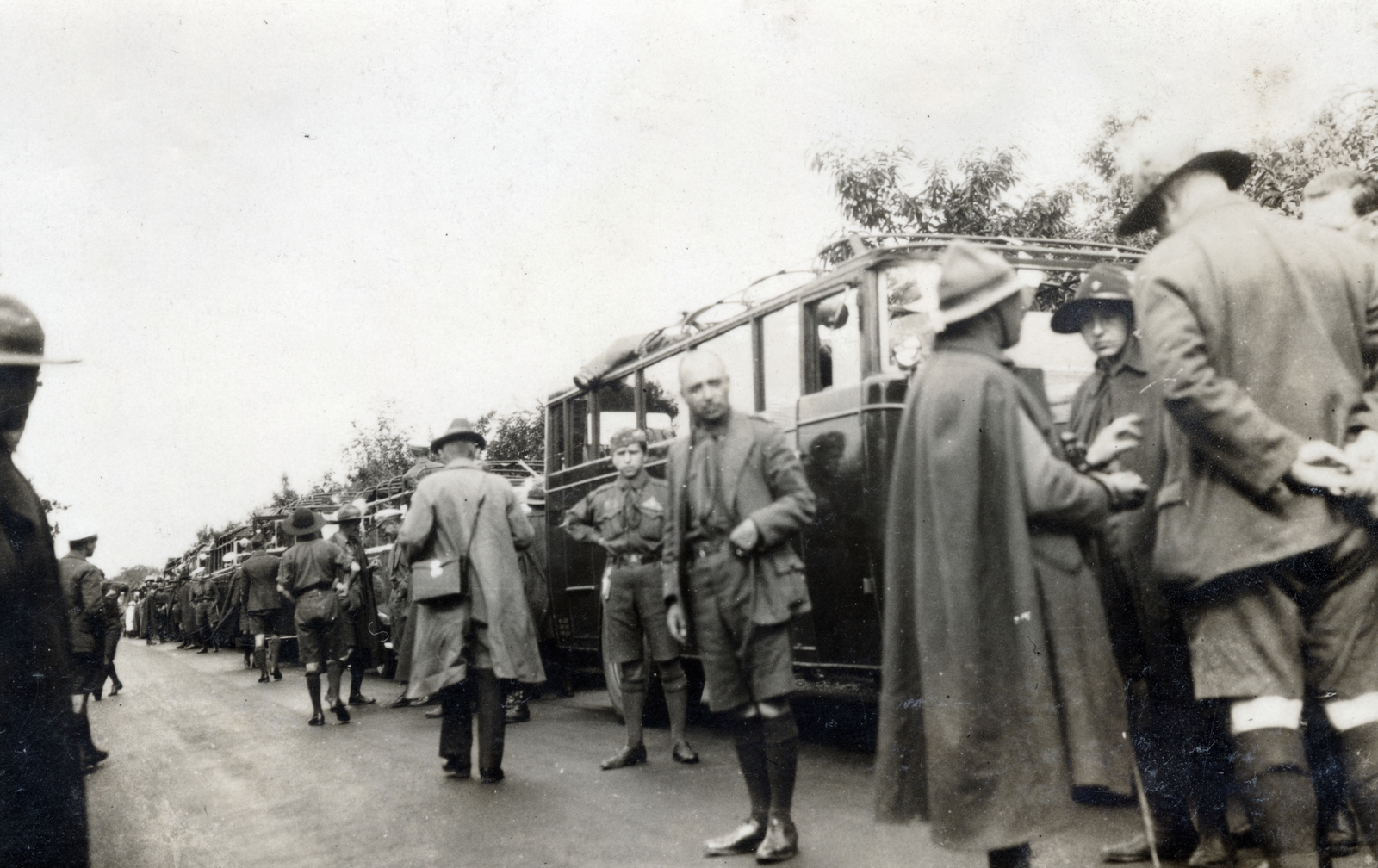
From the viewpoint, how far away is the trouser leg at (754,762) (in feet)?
14.7

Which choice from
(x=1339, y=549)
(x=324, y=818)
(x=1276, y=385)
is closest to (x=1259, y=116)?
(x=1276, y=385)

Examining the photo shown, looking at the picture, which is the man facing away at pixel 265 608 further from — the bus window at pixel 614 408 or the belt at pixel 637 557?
the belt at pixel 637 557

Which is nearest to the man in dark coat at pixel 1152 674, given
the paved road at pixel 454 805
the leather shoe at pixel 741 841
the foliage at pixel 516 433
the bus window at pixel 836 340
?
the paved road at pixel 454 805

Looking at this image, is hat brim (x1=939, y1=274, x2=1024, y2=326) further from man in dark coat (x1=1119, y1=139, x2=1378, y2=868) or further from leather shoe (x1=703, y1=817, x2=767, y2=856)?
leather shoe (x1=703, y1=817, x2=767, y2=856)

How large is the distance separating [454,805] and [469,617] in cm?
118

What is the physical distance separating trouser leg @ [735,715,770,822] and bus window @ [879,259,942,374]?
231 centimetres

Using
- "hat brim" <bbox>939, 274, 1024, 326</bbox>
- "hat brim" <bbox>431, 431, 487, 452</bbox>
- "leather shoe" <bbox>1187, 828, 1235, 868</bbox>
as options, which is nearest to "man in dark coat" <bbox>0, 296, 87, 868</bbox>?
"hat brim" <bbox>939, 274, 1024, 326</bbox>

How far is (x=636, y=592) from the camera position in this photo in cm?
705

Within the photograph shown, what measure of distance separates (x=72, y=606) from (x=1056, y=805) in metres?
9.41

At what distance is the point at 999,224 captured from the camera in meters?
9.64

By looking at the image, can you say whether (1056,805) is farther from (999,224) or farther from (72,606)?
(72,606)

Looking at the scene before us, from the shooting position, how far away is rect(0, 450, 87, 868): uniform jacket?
2285 mm

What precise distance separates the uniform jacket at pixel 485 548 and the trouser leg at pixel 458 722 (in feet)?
0.77

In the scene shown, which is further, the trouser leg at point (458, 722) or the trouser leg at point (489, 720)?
Result: the trouser leg at point (458, 722)
